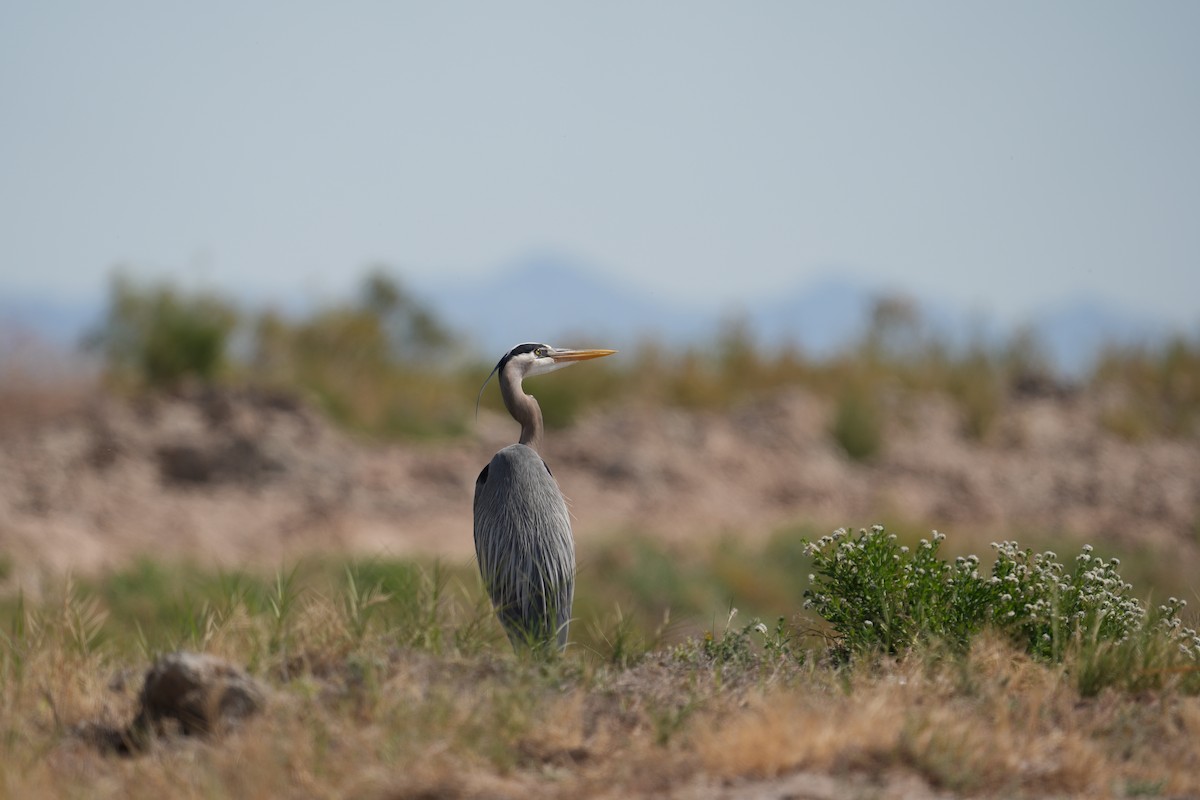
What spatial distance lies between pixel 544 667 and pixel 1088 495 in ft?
48.5

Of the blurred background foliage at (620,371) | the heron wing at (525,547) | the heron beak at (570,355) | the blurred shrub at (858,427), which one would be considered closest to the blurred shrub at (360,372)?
the blurred background foliage at (620,371)

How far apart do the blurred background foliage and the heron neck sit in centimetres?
1026

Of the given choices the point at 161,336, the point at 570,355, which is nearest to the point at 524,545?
the point at 570,355

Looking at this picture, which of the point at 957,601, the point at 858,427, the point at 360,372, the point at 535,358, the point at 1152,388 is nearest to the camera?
the point at 957,601

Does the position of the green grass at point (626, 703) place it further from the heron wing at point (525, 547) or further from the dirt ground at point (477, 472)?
the dirt ground at point (477, 472)

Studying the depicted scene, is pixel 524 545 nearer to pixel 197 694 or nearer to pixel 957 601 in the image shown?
pixel 197 694

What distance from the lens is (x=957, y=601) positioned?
18.1 feet

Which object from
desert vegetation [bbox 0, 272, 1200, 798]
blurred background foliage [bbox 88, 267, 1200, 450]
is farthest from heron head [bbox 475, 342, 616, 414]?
blurred background foliage [bbox 88, 267, 1200, 450]

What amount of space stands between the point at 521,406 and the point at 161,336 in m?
10.9

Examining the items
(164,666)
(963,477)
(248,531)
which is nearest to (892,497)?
(963,477)

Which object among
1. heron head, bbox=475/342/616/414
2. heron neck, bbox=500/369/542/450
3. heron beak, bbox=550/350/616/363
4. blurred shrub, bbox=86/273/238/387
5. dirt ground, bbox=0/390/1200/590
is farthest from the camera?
blurred shrub, bbox=86/273/238/387

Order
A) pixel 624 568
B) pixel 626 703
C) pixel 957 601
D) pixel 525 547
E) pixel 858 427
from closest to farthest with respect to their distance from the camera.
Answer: pixel 626 703 < pixel 957 601 < pixel 525 547 < pixel 624 568 < pixel 858 427

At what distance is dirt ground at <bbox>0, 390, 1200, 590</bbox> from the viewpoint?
13531 mm

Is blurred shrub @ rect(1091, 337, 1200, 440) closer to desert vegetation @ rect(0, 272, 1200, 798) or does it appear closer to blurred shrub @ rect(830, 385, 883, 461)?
desert vegetation @ rect(0, 272, 1200, 798)
